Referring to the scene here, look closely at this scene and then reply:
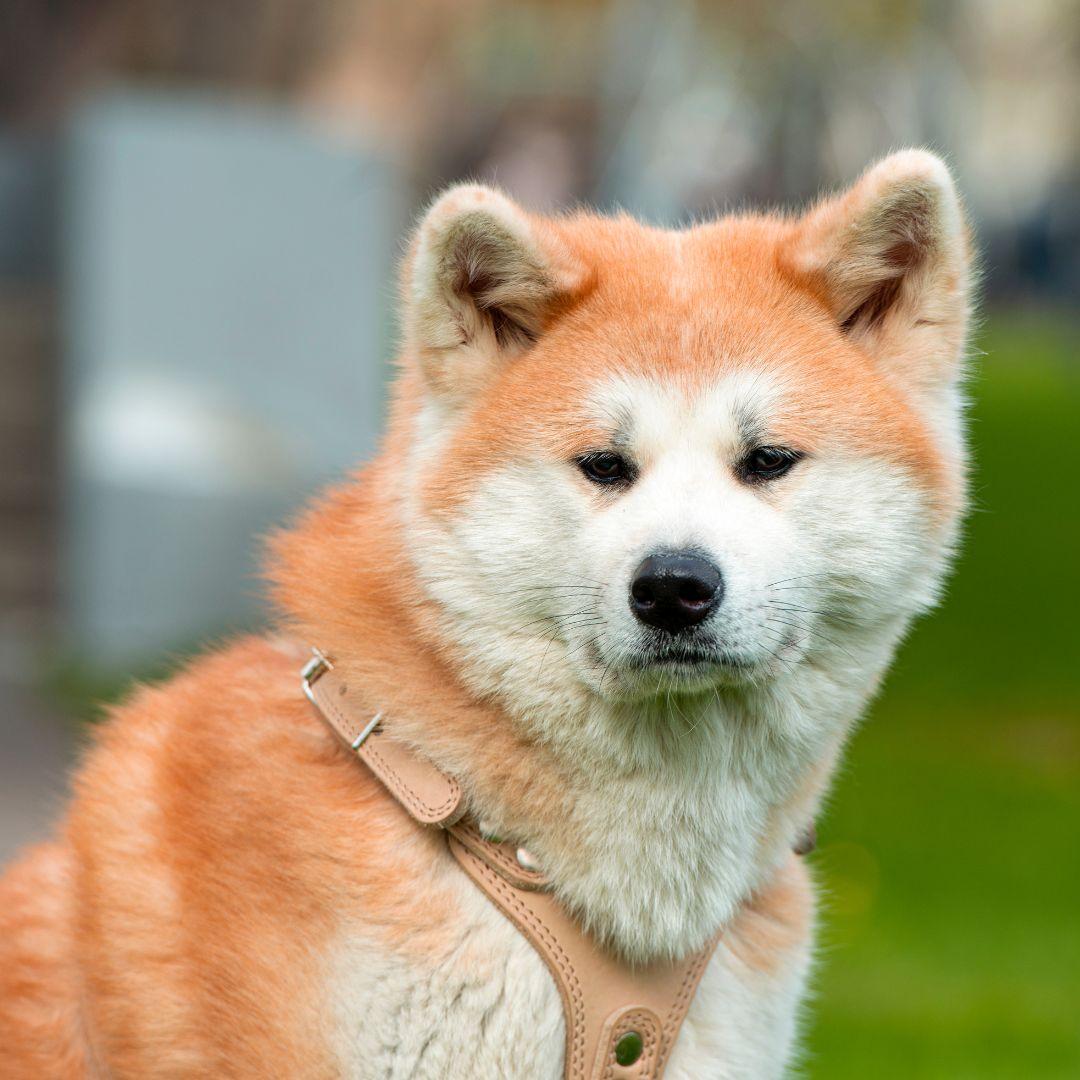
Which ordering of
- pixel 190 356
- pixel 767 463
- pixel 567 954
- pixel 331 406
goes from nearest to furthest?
pixel 567 954, pixel 767 463, pixel 190 356, pixel 331 406

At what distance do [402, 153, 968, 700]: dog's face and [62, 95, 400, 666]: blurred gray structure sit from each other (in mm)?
7158

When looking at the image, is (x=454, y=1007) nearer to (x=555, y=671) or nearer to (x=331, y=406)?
(x=555, y=671)

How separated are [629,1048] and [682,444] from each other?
1.10m

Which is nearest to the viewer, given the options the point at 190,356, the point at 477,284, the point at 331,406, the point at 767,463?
the point at 767,463

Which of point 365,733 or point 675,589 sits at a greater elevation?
point 675,589

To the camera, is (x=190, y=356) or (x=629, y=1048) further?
(x=190, y=356)

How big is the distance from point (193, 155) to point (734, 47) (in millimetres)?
5279

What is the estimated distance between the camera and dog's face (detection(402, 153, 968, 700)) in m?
3.00

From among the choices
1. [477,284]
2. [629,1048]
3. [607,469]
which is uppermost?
[477,284]

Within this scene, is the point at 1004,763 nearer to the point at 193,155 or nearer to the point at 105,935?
the point at 193,155

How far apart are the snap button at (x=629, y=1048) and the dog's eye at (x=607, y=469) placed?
1.00 m

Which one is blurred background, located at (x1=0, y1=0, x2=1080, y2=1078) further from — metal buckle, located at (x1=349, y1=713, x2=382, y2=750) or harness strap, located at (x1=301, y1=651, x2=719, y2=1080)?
metal buckle, located at (x1=349, y1=713, x2=382, y2=750)

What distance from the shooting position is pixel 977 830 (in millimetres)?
8141

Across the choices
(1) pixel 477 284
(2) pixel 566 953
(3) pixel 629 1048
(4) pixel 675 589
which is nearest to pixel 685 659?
(4) pixel 675 589
